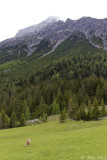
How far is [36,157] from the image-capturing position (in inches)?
801

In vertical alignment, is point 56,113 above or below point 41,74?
below

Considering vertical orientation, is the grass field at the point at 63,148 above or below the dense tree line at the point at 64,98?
above

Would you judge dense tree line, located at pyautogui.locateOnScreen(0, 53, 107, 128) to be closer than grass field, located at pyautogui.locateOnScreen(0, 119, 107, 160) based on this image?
No

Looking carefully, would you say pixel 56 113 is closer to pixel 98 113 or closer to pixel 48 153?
pixel 98 113

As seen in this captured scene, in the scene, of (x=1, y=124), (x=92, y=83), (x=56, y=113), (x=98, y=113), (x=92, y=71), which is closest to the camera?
(x=98, y=113)

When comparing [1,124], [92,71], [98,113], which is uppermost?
[92,71]

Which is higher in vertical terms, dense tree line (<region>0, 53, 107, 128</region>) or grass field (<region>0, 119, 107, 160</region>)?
grass field (<region>0, 119, 107, 160</region>)

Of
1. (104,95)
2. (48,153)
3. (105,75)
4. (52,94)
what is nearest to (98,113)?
(104,95)

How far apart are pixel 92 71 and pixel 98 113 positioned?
329 ft

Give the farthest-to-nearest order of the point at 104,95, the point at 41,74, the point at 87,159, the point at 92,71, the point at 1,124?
the point at 41,74, the point at 92,71, the point at 104,95, the point at 1,124, the point at 87,159

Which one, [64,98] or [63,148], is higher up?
[63,148]

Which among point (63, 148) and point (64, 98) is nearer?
point (63, 148)

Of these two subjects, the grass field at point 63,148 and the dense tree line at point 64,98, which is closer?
the grass field at point 63,148

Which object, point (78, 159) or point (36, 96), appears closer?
point (78, 159)
